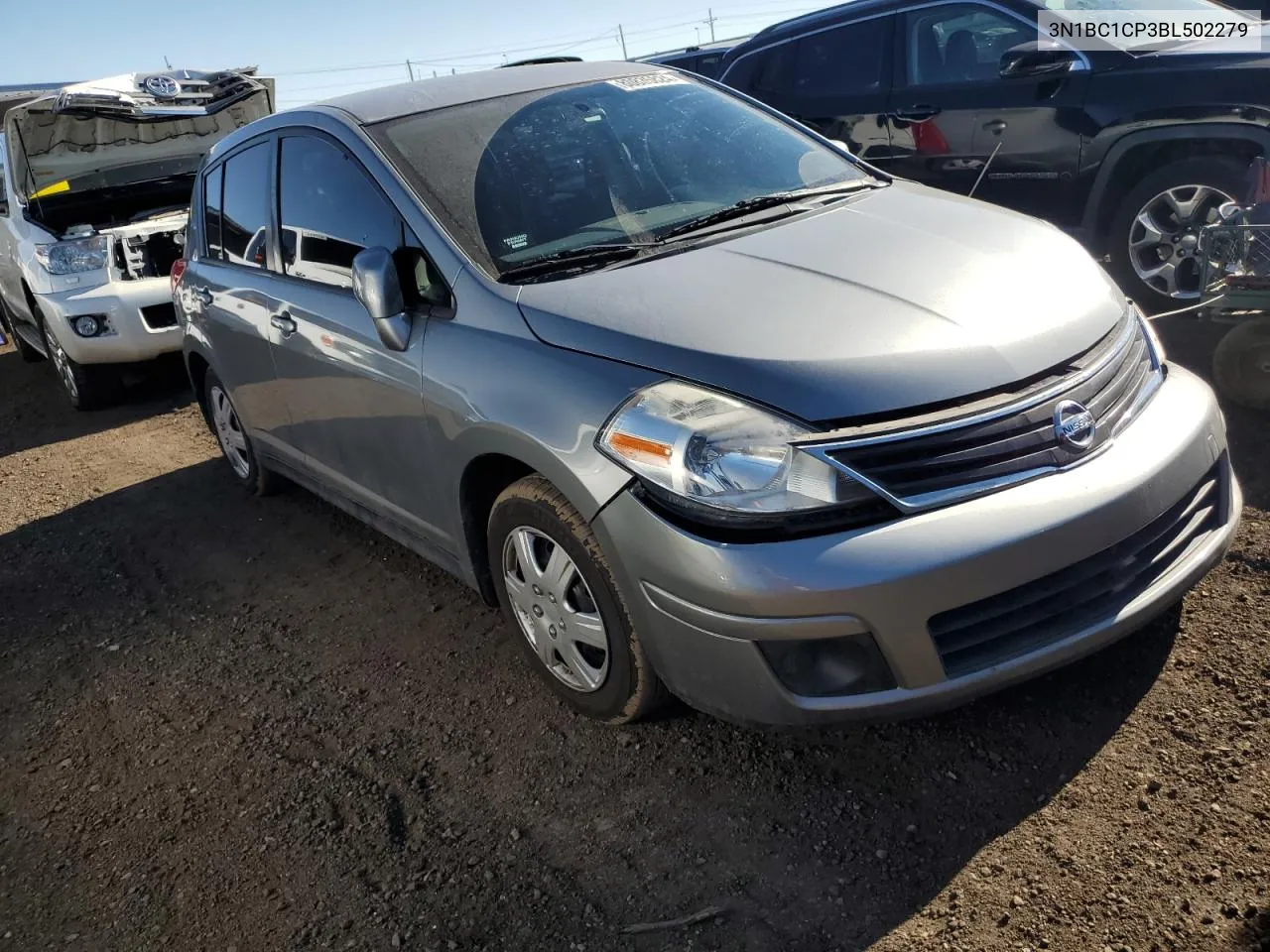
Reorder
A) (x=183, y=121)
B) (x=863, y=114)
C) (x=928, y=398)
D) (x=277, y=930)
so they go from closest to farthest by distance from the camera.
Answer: (x=928, y=398), (x=277, y=930), (x=863, y=114), (x=183, y=121)

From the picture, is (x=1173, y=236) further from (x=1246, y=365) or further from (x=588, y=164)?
(x=588, y=164)

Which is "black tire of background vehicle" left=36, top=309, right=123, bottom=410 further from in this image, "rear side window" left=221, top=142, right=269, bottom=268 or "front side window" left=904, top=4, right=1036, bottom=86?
"front side window" left=904, top=4, right=1036, bottom=86

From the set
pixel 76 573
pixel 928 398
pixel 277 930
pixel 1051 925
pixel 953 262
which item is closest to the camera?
pixel 1051 925

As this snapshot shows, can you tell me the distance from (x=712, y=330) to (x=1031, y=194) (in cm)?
413

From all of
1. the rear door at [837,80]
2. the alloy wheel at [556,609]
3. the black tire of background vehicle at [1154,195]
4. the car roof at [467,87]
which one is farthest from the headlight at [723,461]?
the rear door at [837,80]

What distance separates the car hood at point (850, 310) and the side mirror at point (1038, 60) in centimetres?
283

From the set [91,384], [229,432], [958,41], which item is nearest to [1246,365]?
[958,41]

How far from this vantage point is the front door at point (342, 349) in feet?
10.8

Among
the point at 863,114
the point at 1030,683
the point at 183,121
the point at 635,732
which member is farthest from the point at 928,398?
the point at 183,121

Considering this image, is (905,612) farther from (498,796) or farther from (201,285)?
(201,285)

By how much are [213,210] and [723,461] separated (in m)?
3.44

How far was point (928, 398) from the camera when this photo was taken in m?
2.33

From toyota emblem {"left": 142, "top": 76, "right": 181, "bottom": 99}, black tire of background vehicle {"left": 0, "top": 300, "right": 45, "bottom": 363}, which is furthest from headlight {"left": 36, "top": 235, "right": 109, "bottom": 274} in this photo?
black tire of background vehicle {"left": 0, "top": 300, "right": 45, "bottom": 363}

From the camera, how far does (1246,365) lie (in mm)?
4309
